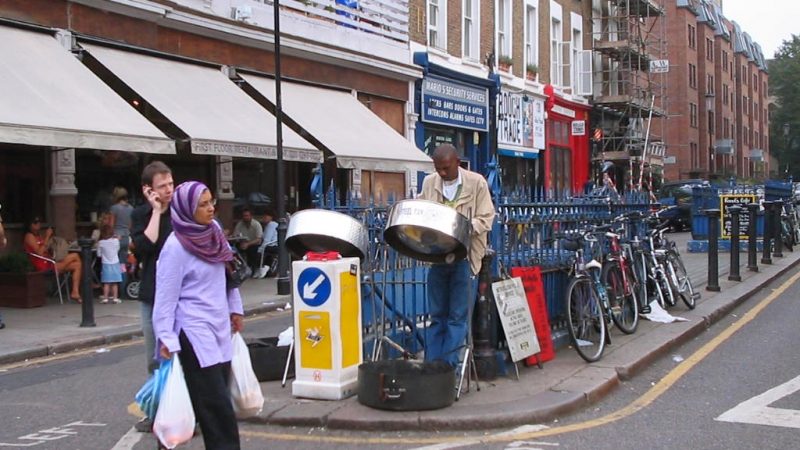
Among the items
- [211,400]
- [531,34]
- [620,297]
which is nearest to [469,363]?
[211,400]

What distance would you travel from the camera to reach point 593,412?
→ 634cm

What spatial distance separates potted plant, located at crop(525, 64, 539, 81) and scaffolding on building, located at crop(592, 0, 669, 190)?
6191 millimetres

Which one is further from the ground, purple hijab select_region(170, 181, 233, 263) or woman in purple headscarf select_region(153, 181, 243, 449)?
purple hijab select_region(170, 181, 233, 263)

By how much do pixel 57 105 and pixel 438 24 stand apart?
1450 cm

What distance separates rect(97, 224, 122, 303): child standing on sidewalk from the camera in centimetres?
1303

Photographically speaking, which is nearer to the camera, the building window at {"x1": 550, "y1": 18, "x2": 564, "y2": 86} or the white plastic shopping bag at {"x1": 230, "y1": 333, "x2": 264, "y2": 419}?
the white plastic shopping bag at {"x1": 230, "y1": 333, "x2": 264, "y2": 419}

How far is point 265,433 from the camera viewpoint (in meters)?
5.89

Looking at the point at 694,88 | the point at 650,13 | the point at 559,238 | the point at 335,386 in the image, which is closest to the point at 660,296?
the point at 559,238

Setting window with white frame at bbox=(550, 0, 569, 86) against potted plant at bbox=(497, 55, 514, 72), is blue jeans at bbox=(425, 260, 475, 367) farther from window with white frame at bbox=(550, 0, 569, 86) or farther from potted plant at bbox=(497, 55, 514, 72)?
window with white frame at bbox=(550, 0, 569, 86)

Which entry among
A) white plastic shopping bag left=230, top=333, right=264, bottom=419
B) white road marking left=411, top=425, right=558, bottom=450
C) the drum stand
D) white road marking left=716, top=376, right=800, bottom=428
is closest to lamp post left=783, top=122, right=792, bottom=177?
white road marking left=716, top=376, right=800, bottom=428

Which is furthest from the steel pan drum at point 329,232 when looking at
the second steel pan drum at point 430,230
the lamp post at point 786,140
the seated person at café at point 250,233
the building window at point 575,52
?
the lamp post at point 786,140

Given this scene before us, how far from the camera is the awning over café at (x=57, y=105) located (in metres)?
11.2

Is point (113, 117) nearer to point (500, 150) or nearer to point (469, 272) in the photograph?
point (469, 272)

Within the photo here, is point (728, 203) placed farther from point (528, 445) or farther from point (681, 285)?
point (528, 445)
